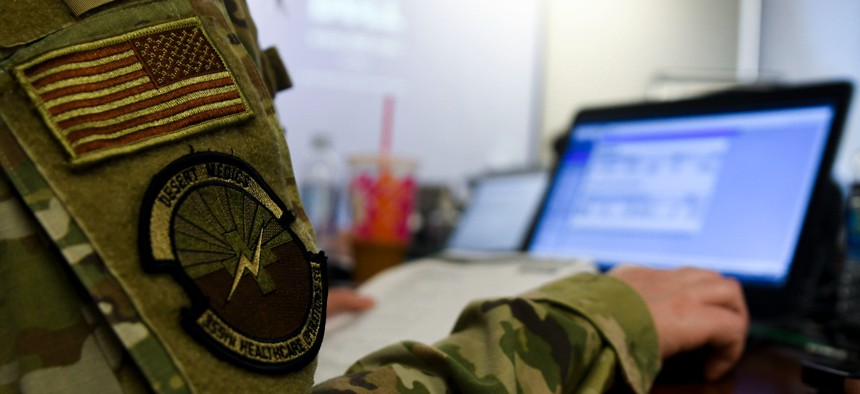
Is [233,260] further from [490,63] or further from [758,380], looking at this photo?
[490,63]

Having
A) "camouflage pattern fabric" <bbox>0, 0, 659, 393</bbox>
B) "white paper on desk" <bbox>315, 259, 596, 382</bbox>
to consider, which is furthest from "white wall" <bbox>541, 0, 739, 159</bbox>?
"camouflage pattern fabric" <bbox>0, 0, 659, 393</bbox>

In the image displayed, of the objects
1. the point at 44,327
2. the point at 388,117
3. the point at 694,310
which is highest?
the point at 44,327

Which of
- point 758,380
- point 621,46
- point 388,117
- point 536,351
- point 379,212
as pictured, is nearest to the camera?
point 536,351

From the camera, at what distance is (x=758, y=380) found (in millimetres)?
471

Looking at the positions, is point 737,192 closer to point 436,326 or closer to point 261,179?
point 436,326

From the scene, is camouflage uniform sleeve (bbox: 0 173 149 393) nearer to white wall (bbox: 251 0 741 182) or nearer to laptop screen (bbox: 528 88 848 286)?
laptop screen (bbox: 528 88 848 286)

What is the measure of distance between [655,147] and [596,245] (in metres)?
0.13

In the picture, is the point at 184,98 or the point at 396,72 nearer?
the point at 184,98

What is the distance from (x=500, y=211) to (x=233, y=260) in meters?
0.90

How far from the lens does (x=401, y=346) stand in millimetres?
328

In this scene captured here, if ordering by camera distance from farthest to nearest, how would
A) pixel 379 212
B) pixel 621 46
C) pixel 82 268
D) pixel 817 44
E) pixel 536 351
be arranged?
pixel 621 46 < pixel 817 44 < pixel 379 212 < pixel 536 351 < pixel 82 268

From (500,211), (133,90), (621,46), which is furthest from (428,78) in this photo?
(133,90)

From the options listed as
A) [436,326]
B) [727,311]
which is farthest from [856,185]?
[436,326]

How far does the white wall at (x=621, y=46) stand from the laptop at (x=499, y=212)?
3.67 feet
